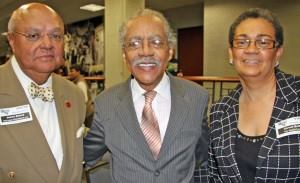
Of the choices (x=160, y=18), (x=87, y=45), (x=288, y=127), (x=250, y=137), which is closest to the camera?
(x=288, y=127)

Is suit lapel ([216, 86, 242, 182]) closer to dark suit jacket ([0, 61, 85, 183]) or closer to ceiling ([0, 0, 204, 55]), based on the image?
dark suit jacket ([0, 61, 85, 183])

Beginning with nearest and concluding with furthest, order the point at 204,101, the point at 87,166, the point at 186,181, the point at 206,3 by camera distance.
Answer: the point at 186,181 → the point at 204,101 → the point at 87,166 → the point at 206,3

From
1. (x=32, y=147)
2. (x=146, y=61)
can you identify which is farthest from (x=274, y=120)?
(x=32, y=147)

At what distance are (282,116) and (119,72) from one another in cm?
573

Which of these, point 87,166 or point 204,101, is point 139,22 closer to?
point 204,101

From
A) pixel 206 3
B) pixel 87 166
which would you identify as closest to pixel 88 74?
pixel 206 3

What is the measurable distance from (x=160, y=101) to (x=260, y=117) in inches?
20.9

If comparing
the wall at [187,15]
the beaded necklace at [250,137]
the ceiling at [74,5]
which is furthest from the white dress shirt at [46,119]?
the wall at [187,15]

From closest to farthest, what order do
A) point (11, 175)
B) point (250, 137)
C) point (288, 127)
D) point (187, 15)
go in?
point (11, 175)
point (288, 127)
point (250, 137)
point (187, 15)

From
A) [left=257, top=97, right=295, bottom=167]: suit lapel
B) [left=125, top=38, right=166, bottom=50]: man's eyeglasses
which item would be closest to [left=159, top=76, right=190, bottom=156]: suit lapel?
[left=125, top=38, right=166, bottom=50]: man's eyeglasses

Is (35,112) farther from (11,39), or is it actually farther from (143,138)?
(143,138)

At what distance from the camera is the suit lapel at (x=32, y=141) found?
1.55 metres

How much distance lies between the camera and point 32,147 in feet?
5.14

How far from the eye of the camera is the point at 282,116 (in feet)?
5.42
